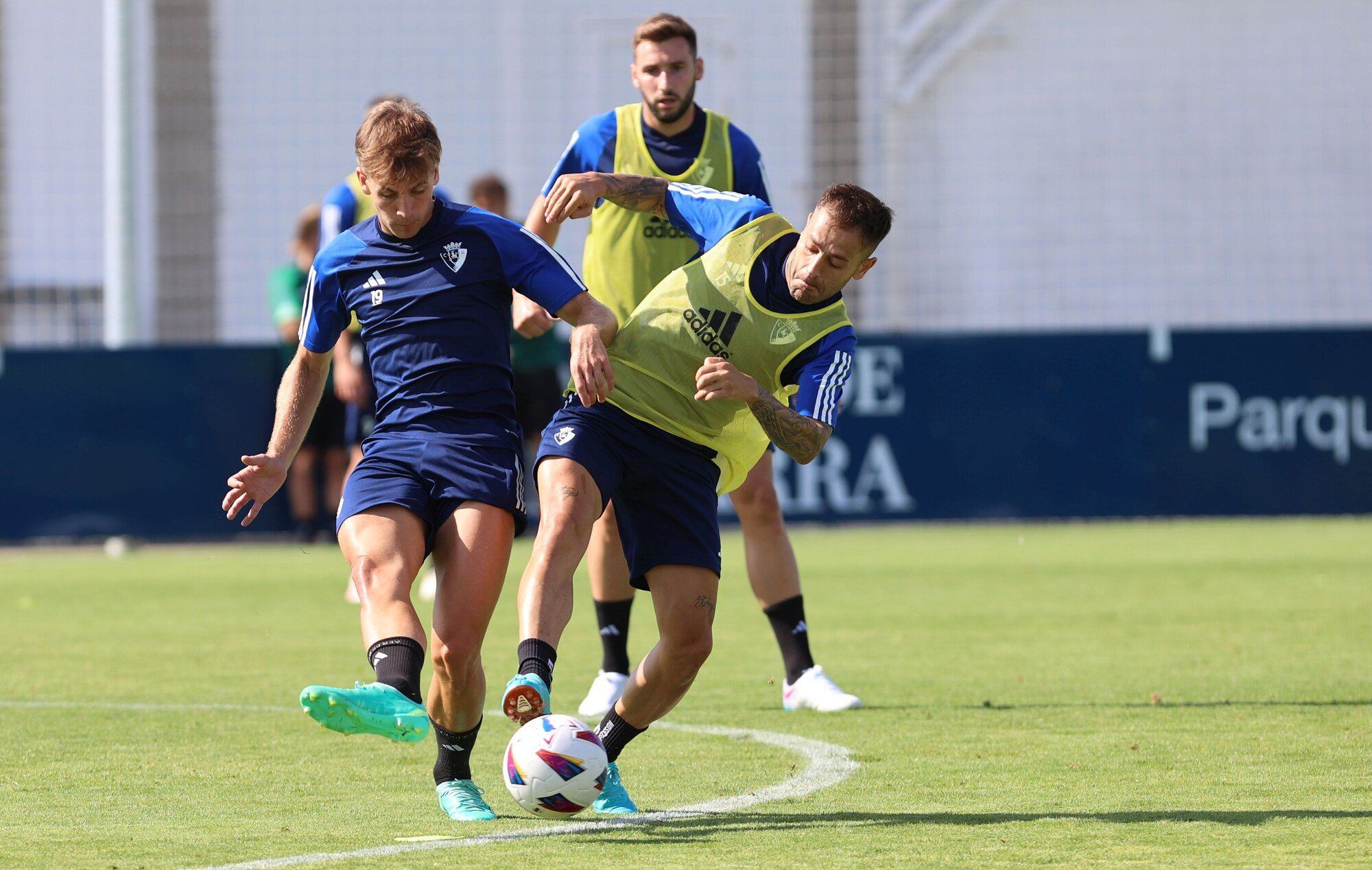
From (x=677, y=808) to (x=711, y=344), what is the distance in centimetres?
117

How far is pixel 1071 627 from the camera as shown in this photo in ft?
29.2

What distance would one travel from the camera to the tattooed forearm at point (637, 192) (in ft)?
17.6

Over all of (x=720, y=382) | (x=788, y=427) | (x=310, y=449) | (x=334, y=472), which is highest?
(x=720, y=382)

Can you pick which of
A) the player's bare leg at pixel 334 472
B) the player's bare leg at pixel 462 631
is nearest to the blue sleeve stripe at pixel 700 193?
the player's bare leg at pixel 462 631

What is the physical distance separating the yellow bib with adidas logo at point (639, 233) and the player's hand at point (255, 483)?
1971 millimetres

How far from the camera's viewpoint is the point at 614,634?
259 inches

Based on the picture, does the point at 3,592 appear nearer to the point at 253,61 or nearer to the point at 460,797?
the point at 460,797

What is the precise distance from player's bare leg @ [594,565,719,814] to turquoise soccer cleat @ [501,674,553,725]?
505 mm

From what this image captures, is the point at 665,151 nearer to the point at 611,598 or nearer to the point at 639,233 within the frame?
the point at 639,233

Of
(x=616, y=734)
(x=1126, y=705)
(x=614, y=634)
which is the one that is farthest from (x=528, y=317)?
(x=1126, y=705)

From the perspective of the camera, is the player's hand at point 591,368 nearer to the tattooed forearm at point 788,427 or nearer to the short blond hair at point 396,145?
the tattooed forearm at point 788,427

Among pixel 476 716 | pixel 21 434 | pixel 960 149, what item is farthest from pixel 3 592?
pixel 960 149

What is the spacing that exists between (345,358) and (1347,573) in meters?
5.93

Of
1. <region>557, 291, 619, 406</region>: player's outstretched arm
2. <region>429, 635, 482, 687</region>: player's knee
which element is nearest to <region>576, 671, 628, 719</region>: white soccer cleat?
<region>429, 635, 482, 687</region>: player's knee
